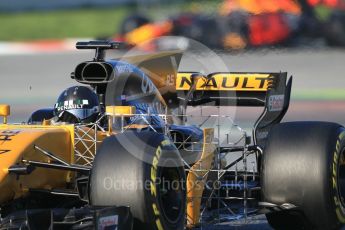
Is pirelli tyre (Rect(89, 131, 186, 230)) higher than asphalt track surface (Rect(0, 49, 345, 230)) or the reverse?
the reverse

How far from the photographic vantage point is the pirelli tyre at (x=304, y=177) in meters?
6.66

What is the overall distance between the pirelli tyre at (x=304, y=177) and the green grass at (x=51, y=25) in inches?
842

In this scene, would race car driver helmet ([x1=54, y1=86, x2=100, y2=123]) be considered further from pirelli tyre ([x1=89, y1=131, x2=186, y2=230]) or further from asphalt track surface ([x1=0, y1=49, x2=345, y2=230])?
asphalt track surface ([x1=0, y1=49, x2=345, y2=230])

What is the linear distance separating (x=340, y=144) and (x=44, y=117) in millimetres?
2893

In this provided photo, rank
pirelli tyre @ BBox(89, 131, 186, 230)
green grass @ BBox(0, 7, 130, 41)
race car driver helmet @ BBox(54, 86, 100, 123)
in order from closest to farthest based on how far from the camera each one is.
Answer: pirelli tyre @ BBox(89, 131, 186, 230)
race car driver helmet @ BBox(54, 86, 100, 123)
green grass @ BBox(0, 7, 130, 41)

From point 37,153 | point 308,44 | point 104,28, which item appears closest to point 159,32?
point 104,28

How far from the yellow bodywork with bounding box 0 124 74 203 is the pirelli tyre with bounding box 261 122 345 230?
5.16 feet

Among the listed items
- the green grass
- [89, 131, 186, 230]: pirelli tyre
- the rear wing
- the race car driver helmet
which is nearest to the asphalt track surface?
the green grass

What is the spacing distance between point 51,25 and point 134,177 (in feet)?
75.9

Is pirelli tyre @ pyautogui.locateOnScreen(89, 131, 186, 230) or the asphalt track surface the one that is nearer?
pirelli tyre @ pyautogui.locateOnScreen(89, 131, 186, 230)

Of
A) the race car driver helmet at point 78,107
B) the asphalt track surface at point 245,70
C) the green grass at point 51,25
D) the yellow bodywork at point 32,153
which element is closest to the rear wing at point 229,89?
the race car driver helmet at point 78,107

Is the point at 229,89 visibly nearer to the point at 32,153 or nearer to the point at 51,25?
the point at 32,153

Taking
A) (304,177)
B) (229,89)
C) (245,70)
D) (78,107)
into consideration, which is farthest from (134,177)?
(245,70)

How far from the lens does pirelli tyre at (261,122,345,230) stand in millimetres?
6660
